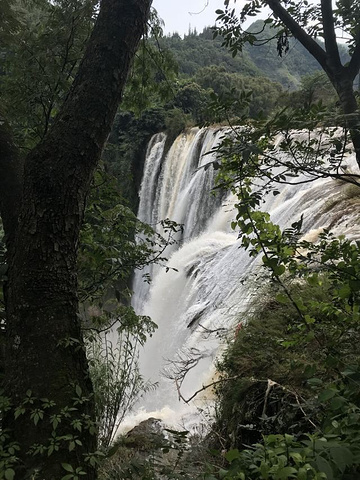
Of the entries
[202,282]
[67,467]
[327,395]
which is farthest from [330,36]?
[202,282]

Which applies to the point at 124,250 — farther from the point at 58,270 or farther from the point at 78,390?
the point at 78,390

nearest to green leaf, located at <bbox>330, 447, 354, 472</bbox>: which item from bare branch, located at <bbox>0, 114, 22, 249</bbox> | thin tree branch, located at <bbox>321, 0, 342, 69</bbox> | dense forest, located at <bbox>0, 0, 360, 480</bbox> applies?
dense forest, located at <bbox>0, 0, 360, 480</bbox>

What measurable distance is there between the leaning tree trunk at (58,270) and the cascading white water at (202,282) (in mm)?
594

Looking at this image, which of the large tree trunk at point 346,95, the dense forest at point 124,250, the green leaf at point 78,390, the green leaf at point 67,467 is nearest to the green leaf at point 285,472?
the dense forest at point 124,250

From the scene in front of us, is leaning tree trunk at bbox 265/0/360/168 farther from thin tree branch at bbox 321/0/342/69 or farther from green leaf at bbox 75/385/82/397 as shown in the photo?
green leaf at bbox 75/385/82/397

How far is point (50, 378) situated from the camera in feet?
4.96

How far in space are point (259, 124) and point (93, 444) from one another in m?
1.39

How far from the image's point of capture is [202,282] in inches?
283

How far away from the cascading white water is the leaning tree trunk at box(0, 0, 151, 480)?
1.95ft

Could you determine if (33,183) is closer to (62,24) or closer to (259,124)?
(259,124)

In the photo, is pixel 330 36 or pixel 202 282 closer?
pixel 330 36

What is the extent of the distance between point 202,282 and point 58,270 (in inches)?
222

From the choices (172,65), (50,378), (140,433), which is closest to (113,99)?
(50,378)

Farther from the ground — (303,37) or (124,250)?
(303,37)
